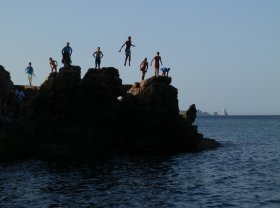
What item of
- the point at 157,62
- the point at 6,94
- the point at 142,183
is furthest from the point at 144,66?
the point at 142,183

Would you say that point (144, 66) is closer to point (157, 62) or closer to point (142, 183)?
point (157, 62)

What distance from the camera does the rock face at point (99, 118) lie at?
4341 cm

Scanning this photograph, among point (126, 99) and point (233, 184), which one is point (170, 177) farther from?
point (126, 99)

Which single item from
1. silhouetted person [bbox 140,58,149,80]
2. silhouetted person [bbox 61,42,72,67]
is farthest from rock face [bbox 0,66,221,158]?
silhouetted person [bbox 140,58,149,80]

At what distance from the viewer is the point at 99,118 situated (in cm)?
4481

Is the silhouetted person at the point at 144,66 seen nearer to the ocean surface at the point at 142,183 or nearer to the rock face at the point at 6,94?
the ocean surface at the point at 142,183

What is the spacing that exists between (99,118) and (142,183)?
638 inches

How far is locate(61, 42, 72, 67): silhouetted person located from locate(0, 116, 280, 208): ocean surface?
10.7 m

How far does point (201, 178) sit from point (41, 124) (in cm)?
1830

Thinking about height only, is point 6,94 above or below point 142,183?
above

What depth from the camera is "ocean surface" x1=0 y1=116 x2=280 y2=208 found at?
79.4 feet

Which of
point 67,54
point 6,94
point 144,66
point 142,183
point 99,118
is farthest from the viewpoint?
point 144,66

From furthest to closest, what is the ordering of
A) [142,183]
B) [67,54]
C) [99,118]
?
[67,54] < [99,118] < [142,183]

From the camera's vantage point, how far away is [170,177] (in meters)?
32.1
